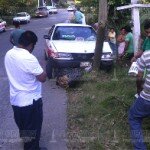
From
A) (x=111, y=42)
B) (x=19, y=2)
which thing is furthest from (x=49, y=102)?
(x=19, y=2)

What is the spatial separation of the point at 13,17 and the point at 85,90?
4309 cm

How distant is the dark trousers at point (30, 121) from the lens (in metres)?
5.61

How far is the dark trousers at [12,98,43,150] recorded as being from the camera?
5610 millimetres

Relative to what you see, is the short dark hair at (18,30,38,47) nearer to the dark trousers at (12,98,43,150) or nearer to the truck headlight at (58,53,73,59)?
the dark trousers at (12,98,43,150)

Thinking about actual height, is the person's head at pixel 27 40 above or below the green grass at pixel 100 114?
above

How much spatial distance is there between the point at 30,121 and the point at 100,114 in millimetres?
2061

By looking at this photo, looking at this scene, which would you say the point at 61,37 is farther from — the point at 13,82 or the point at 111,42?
the point at 13,82

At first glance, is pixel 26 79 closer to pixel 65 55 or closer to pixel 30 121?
pixel 30 121

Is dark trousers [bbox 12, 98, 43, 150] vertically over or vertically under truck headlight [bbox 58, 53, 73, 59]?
over

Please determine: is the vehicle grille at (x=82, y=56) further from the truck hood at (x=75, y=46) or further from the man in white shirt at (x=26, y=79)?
the man in white shirt at (x=26, y=79)

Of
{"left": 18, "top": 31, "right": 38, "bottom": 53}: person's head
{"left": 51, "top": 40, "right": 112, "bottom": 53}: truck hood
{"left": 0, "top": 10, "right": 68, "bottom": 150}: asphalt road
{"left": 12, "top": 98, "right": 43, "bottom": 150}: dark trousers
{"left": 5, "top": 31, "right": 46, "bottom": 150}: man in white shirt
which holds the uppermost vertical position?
{"left": 18, "top": 31, "right": 38, "bottom": 53}: person's head

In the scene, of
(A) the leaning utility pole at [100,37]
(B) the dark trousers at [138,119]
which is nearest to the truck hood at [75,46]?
(A) the leaning utility pole at [100,37]

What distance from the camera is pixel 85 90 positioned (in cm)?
970

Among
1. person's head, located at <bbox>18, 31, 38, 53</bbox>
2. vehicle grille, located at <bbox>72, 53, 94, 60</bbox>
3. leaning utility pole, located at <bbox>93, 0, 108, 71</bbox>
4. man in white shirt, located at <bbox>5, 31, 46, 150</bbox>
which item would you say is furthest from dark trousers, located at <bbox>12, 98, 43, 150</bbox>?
leaning utility pole, located at <bbox>93, 0, 108, 71</bbox>
